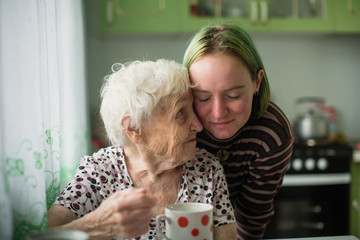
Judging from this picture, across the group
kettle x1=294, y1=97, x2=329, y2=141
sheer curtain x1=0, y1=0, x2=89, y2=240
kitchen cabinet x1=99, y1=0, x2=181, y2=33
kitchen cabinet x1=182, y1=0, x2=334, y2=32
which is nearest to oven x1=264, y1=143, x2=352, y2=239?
kettle x1=294, y1=97, x2=329, y2=141

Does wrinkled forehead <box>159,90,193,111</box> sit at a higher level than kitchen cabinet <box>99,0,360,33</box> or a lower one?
lower

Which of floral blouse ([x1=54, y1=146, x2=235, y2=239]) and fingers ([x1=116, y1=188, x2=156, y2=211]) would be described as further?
floral blouse ([x1=54, y1=146, x2=235, y2=239])

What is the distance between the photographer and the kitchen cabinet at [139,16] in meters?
2.82

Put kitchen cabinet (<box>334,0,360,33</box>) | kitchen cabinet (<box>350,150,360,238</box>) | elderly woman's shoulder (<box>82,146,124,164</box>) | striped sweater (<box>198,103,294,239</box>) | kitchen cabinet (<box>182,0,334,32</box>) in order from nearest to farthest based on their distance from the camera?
elderly woman's shoulder (<box>82,146,124,164</box>), striped sweater (<box>198,103,294,239</box>), kitchen cabinet (<box>350,150,360,238</box>), kitchen cabinet (<box>182,0,334,32</box>), kitchen cabinet (<box>334,0,360,33</box>)

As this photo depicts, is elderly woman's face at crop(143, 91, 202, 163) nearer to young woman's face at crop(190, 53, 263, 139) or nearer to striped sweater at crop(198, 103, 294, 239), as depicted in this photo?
young woman's face at crop(190, 53, 263, 139)

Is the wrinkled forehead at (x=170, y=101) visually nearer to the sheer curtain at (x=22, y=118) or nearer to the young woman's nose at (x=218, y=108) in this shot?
the young woman's nose at (x=218, y=108)

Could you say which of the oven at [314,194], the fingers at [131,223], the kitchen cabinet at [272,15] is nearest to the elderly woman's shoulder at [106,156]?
the fingers at [131,223]

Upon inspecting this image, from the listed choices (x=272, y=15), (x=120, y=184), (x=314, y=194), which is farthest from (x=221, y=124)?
(x=272, y=15)

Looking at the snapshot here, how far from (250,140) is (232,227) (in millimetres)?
373

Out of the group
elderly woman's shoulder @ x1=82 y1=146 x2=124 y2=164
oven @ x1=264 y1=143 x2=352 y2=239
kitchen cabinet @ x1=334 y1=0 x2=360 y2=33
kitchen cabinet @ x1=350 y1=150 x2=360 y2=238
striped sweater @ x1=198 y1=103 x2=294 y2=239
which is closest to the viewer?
Answer: elderly woman's shoulder @ x1=82 y1=146 x2=124 y2=164

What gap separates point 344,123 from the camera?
3391mm

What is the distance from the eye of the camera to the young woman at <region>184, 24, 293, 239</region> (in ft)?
3.83

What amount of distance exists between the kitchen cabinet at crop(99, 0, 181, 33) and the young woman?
163 centimetres

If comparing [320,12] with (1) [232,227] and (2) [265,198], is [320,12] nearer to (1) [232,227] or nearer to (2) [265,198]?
(2) [265,198]
